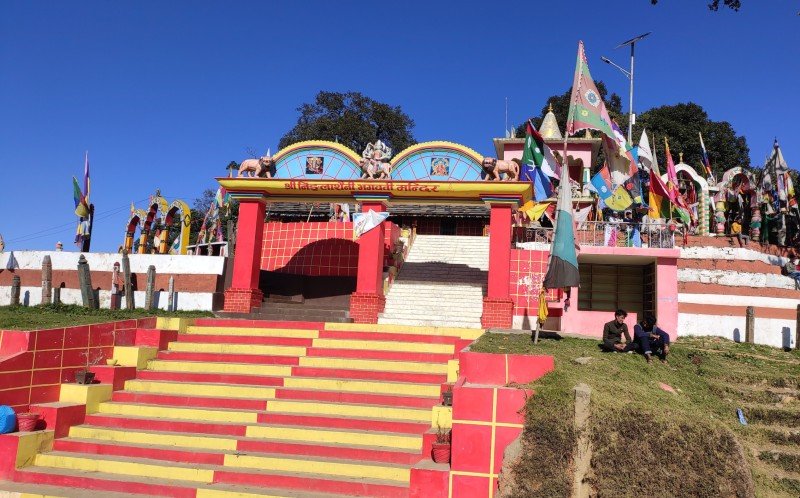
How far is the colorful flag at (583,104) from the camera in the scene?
462 inches

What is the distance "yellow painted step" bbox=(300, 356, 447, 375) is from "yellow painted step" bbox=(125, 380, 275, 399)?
3.52 ft

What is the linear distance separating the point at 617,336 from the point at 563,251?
1737mm

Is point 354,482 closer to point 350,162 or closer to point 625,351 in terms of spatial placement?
point 625,351

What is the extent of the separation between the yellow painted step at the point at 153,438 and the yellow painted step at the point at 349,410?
0.95 m

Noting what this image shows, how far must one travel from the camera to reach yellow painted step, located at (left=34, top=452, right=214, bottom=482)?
26.2 ft

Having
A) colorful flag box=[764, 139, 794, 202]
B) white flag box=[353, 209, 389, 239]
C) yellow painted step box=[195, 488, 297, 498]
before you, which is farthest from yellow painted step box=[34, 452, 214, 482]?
colorful flag box=[764, 139, 794, 202]

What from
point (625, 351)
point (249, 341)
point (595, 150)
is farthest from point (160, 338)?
point (595, 150)

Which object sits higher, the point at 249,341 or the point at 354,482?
the point at 249,341

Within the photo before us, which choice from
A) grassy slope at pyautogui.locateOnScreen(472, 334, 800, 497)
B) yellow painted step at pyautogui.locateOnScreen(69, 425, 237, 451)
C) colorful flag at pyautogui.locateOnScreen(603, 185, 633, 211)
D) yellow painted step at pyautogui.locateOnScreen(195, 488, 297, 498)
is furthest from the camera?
colorful flag at pyautogui.locateOnScreen(603, 185, 633, 211)

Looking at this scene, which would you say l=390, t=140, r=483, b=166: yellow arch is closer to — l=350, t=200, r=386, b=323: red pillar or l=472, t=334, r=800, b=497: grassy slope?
l=350, t=200, r=386, b=323: red pillar

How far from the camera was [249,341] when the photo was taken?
39.4 feet

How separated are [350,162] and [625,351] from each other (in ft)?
61.4

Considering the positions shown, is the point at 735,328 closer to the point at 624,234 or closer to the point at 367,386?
the point at 624,234

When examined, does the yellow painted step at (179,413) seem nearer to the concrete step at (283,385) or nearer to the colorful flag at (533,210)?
the concrete step at (283,385)
